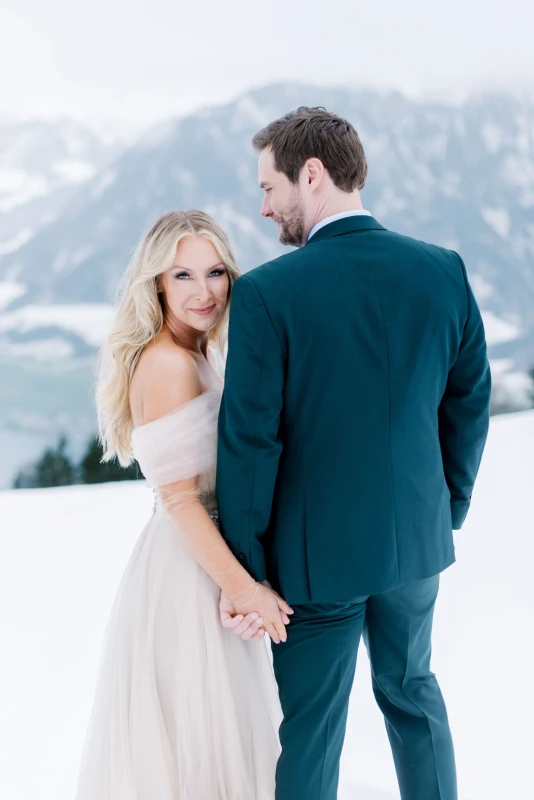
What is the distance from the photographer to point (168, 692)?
175 centimetres

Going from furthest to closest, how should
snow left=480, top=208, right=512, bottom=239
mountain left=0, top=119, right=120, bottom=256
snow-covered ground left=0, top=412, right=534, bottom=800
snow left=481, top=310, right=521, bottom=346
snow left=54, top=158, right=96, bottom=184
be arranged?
snow left=480, top=208, right=512, bottom=239
snow left=481, top=310, right=521, bottom=346
snow left=54, top=158, right=96, bottom=184
mountain left=0, top=119, right=120, bottom=256
snow-covered ground left=0, top=412, right=534, bottom=800

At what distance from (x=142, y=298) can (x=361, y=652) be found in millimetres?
2082

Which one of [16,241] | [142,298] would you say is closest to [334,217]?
[142,298]

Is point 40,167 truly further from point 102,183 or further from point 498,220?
point 498,220

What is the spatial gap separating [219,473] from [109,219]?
29.6 ft

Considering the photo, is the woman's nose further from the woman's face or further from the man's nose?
the man's nose

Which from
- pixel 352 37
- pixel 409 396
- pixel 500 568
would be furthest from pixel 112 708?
pixel 352 37

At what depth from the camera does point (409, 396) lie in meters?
1.48

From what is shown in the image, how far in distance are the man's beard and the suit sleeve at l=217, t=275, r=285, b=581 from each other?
0.21 meters

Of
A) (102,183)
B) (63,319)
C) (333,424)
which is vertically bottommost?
(333,424)

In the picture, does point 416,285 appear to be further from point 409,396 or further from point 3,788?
point 3,788

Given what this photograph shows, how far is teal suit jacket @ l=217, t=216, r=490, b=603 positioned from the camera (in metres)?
1.41

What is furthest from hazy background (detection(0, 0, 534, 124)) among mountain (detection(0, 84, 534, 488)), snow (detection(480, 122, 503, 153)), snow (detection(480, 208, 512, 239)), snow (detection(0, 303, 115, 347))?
snow (detection(0, 303, 115, 347))

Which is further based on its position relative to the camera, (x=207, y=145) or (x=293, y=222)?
(x=207, y=145)
